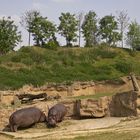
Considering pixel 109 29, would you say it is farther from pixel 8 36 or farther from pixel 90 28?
pixel 8 36

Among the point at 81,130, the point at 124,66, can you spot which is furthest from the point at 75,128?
the point at 124,66

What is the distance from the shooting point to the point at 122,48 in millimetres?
74938

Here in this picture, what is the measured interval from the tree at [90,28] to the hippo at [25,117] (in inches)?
2193

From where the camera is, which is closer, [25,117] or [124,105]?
[25,117]

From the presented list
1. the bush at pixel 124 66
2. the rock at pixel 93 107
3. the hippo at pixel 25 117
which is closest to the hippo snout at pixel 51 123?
the hippo at pixel 25 117

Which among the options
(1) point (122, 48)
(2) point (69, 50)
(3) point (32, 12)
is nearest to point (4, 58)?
(2) point (69, 50)

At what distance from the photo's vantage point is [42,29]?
238 ft

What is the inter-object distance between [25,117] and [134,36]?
191ft

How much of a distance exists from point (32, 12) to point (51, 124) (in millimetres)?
54815

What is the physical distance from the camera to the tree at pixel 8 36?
63.4 m

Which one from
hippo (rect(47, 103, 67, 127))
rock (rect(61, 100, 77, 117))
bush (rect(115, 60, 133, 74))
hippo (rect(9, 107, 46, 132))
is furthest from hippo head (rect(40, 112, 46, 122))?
bush (rect(115, 60, 133, 74))

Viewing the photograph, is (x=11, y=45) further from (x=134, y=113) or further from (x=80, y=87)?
(x=134, y=113)

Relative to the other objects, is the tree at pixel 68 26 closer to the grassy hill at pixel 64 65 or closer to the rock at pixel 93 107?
the grassy hill at pixel 64 65

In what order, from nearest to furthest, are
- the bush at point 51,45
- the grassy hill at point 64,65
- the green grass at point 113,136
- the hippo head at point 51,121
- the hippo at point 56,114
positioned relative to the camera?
the green grass at point 113,136 → the hippo head at point 51,121 → the hippo at point 56,114 → the grassy hill at point 64,65 → the bush at point 51,45
